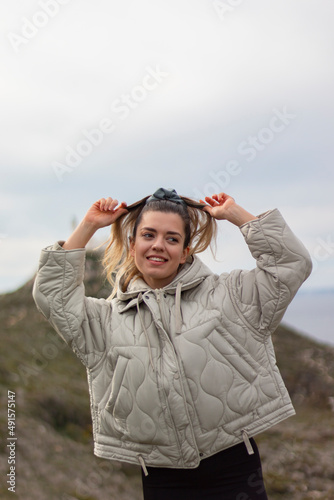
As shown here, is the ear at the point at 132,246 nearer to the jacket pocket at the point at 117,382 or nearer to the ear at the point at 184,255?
the ear at the point at 184,255

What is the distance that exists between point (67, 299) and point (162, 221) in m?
0.65

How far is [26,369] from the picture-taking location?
22.5 ft

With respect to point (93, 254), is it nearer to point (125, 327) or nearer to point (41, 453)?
point (41, 453)

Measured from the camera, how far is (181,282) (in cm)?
308

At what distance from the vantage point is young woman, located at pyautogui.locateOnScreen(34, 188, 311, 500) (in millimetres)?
2900

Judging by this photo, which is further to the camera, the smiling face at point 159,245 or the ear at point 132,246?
the ear at point 132,246

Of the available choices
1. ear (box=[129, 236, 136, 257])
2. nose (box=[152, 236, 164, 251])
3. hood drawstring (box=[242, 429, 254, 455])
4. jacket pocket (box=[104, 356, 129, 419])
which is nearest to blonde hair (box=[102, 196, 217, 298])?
ear (box=[129, 236, 136, 257])

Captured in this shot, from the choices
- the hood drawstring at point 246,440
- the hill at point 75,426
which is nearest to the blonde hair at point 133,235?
the hood drawstring at point 246,440

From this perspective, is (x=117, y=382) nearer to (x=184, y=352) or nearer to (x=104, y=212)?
(x=184, y=352)

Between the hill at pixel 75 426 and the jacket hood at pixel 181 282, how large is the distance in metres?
1.85

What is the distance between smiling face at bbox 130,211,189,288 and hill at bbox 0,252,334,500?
193 centimetres

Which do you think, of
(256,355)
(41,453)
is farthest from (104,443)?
(41,453)

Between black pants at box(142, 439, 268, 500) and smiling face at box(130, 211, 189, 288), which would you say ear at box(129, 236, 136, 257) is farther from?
black pants at box(142, 439, 268, 500)

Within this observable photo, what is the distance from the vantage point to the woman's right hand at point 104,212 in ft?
→ 10.4
